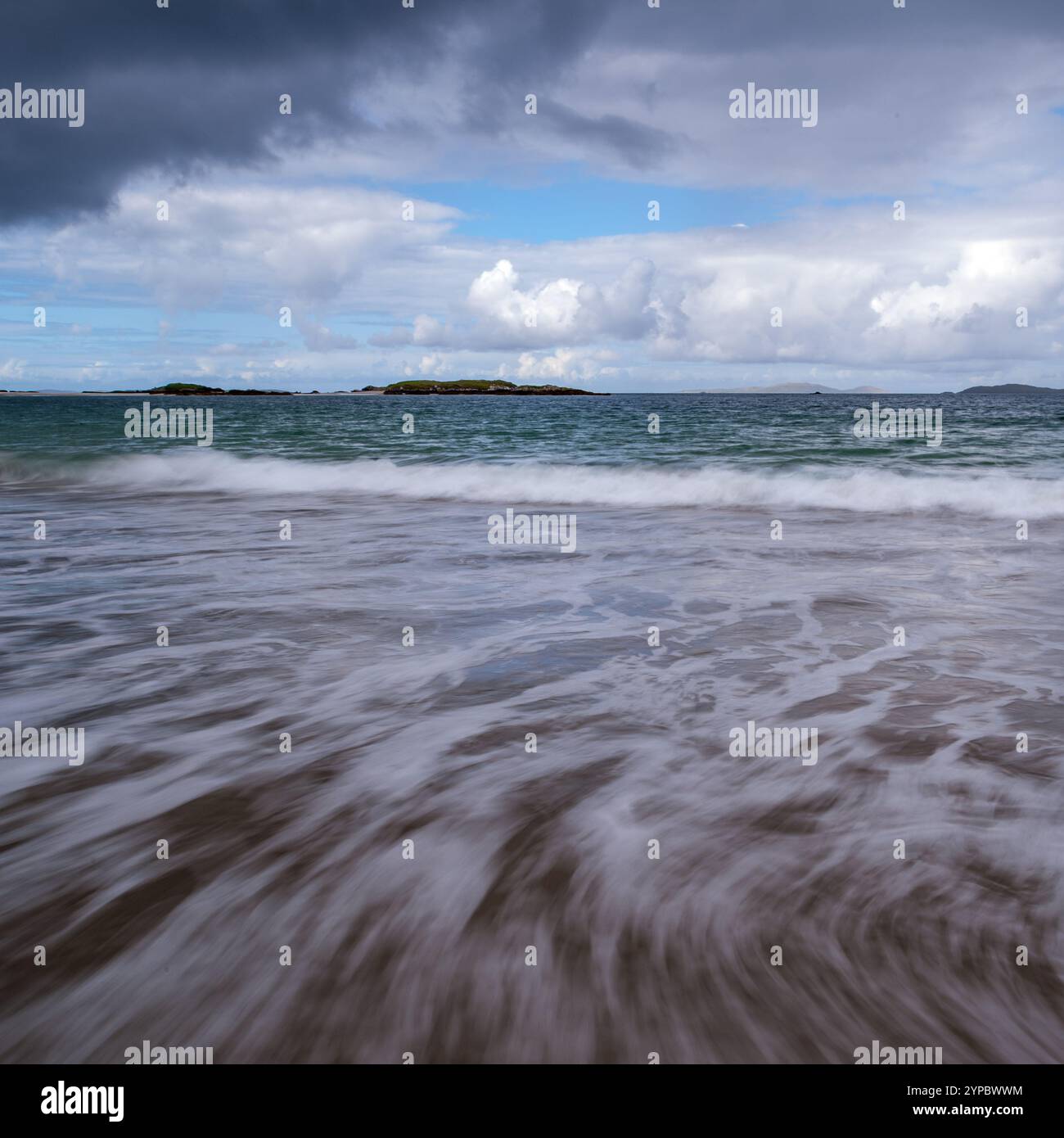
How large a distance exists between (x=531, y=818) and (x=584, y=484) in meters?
15.5

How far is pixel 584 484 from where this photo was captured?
18688mm

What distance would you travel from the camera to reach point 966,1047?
2271mm

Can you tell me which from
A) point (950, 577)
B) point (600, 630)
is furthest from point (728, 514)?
point (600, 630)
